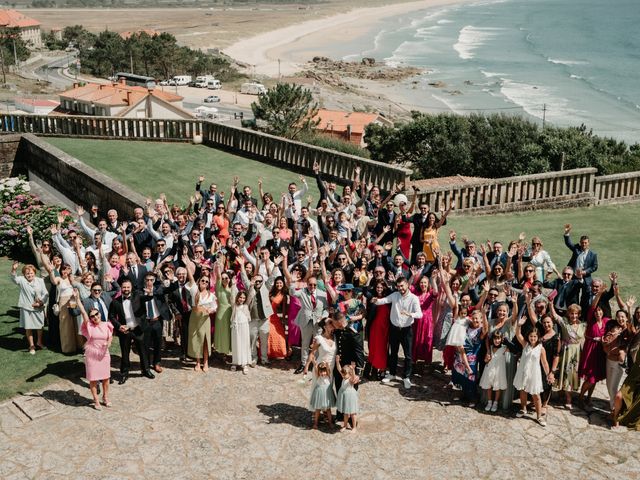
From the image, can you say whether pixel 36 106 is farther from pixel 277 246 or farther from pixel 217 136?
pixel 277 246

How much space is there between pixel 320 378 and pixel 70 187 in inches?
489

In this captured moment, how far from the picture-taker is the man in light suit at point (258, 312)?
36.7 feet

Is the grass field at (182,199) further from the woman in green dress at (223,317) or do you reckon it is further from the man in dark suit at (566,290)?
the man in dark suit at (566,290)

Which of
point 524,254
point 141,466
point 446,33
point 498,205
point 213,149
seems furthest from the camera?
point 446,33

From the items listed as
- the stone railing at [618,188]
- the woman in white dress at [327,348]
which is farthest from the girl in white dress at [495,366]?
the stone railing at [618,188]

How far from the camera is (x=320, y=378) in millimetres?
9523

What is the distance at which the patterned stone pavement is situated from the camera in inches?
343

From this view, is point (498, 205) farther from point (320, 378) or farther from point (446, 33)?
point (446, 33)

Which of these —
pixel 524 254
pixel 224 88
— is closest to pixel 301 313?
pixel 524 254

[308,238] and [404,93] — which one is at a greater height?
[308,238]

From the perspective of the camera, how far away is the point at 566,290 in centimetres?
1145

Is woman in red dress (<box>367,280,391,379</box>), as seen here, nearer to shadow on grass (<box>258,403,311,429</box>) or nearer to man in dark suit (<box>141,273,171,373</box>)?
shadow on grass (<box>258,403,311,429</box>)

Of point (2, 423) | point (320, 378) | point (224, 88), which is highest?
point (320, 378)

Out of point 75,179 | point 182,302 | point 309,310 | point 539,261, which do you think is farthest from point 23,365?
point 75,179
